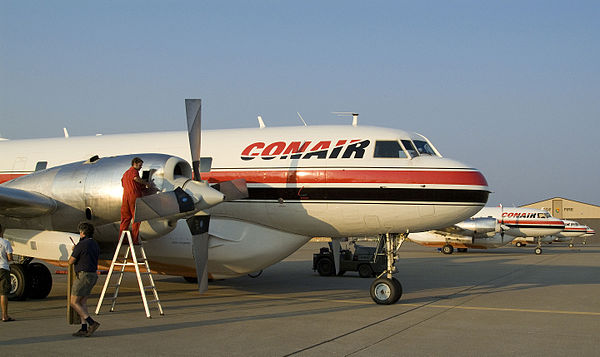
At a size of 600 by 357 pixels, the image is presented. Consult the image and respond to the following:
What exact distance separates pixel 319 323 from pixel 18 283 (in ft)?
22.5

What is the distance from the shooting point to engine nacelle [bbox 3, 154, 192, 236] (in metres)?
10.9

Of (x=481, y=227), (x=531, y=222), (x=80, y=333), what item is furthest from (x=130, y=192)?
(x=531, y=222)

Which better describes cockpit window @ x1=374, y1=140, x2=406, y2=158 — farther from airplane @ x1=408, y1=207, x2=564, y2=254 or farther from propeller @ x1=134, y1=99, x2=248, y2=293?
airplane @ x1=408, y1=207, x2=564, y2=254

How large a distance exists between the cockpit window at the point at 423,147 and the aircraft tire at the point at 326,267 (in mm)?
8230

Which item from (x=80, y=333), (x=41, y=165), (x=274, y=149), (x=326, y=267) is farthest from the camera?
(x=326, y=267)

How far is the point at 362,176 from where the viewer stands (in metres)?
12.3

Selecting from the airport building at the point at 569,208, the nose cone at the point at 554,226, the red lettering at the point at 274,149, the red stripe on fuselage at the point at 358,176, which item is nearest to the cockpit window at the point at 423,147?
the red stripe on fuselage at the point at 358,176

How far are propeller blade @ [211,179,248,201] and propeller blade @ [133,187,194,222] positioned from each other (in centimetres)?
171

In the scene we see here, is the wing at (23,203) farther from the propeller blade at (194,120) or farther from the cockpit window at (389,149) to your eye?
the cockpit window at (389,149)

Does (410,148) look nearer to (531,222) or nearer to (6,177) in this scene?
A: (6,177)

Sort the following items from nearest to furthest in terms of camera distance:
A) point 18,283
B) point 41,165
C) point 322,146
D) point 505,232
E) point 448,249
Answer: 1. point 18,283
2. point 322,146
3. point 41,165
4. point 448,249
5. point 505,232

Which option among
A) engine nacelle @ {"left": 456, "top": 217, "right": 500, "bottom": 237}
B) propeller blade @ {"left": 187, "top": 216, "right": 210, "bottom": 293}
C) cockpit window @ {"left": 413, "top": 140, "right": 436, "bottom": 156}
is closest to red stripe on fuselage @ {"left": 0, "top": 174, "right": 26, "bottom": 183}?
propeller blade @ {"left": 187, "top": 216, "right": 210, "bottom": 293}

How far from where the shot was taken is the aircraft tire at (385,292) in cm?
1215

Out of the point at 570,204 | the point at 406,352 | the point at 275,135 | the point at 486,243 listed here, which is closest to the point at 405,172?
the point at 275,135
